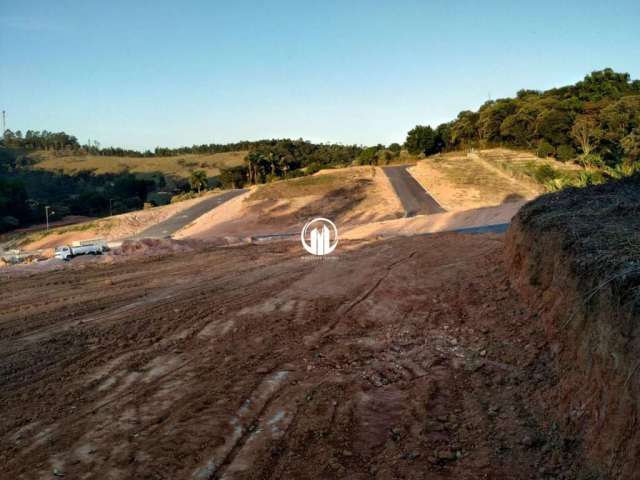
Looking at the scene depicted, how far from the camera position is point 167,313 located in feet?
43.3

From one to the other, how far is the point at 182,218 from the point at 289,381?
38.0m

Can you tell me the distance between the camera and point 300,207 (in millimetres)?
39875

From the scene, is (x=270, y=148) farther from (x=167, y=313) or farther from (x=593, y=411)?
(x=593, y=411)

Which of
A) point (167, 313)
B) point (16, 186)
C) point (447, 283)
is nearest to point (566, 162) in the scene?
point (447, 283)

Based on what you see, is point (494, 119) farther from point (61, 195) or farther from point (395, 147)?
point (61, 195)

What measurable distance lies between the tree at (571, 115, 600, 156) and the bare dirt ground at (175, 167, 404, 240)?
20572 millimetres

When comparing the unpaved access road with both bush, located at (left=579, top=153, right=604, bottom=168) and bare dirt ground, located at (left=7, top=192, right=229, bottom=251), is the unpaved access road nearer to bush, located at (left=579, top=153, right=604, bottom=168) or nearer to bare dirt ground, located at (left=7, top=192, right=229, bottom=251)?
bare dirt ground, located at (left=7, top=192, right=229, bottom=251)

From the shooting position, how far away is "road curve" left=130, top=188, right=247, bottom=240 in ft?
128

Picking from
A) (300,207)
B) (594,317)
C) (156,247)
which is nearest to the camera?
(594,317)

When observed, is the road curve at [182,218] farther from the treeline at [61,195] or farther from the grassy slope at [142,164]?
the grassy slope at [142,164]

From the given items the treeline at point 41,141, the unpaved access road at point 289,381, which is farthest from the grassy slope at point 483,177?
the treeline at point 41,141

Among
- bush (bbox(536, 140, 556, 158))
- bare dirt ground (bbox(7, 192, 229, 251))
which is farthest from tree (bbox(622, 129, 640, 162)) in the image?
bare dirt ground (bbox(7, 192, 229, 251))

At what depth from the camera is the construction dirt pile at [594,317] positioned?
4.86 m

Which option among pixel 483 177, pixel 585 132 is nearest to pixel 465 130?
pixel 585 132
